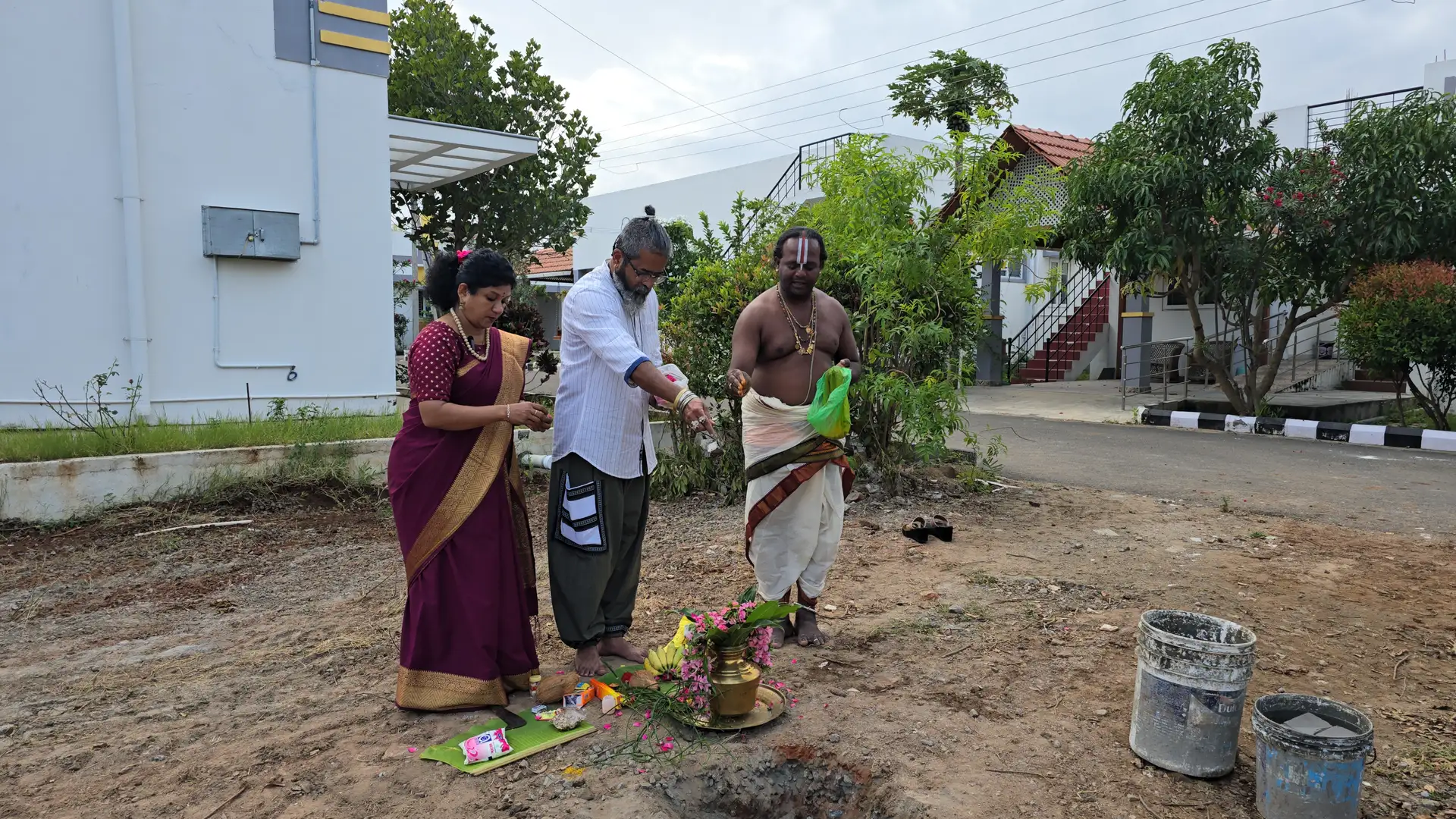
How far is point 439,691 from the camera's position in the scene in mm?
3195

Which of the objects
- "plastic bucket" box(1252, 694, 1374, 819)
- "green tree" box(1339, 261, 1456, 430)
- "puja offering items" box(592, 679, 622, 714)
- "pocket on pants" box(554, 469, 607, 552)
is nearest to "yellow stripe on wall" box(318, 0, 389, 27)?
"pocket on pants" box(554, 469, 607, 552)

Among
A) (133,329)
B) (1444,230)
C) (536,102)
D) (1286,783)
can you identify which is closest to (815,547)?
(1286,783)

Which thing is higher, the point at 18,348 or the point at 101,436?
the point at 18,348

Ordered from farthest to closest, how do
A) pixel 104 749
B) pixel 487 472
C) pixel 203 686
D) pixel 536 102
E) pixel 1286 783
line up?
pixel 536 102, pixel 203 686, pixel 487 472, pixel 104 749, pixel 1286 783

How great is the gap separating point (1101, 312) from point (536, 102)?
11884mm

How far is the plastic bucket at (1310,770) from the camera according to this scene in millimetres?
2373

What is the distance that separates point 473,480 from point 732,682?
3.76ft

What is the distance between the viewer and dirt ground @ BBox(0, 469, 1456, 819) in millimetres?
2686

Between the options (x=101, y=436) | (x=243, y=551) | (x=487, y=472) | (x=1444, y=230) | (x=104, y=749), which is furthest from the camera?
(x=1444, y=230)

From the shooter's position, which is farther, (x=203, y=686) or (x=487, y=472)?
(x=203, y=686)

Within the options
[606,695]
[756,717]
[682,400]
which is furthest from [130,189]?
[756,717]

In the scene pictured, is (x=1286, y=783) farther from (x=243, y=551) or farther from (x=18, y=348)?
(x=18, y=348)

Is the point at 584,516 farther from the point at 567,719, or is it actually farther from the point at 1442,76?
the point at 1442,76

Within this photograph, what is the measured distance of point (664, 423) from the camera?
8133mm
